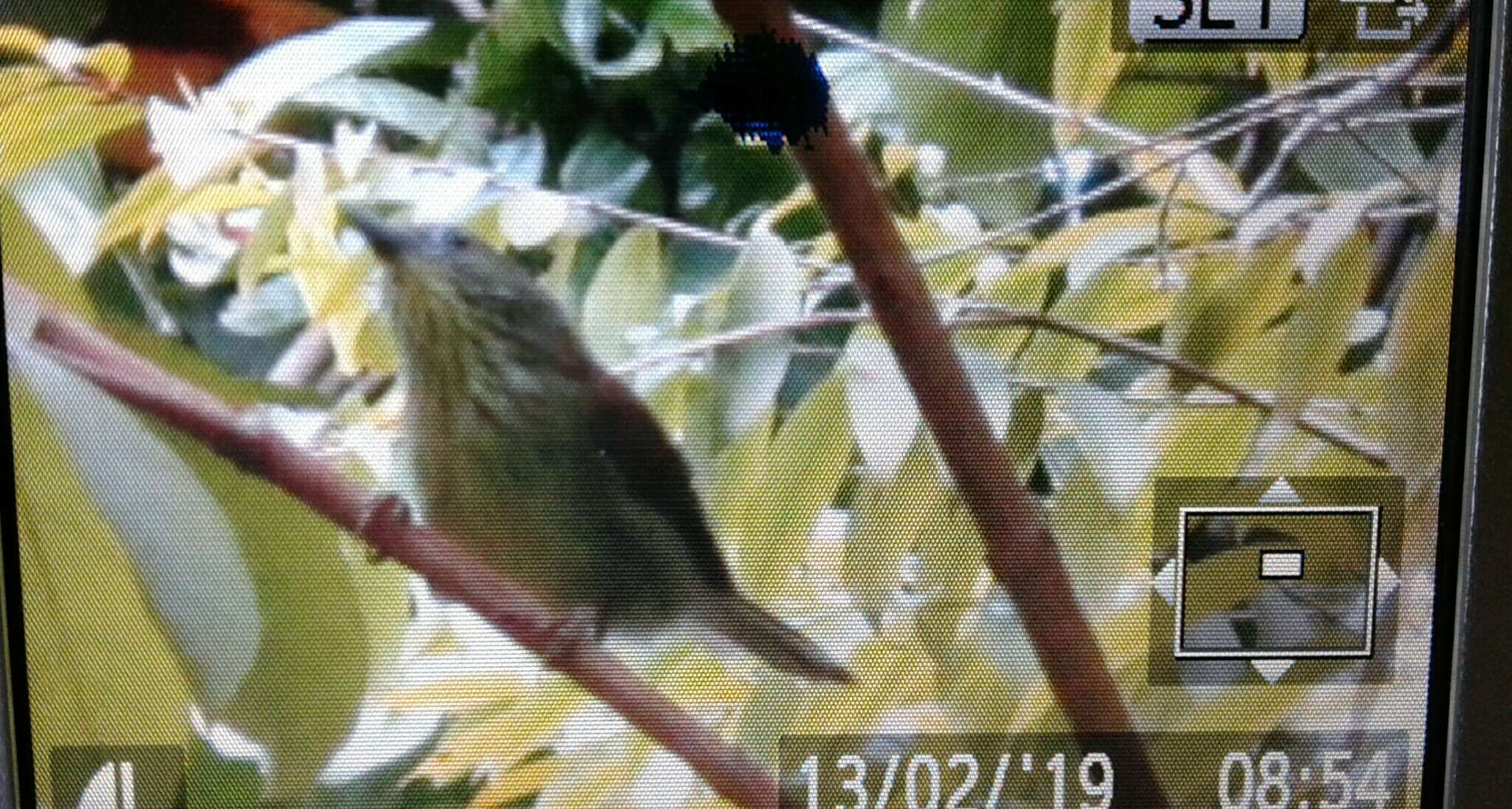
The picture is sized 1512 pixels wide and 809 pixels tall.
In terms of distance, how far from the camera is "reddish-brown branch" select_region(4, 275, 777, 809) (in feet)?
2.78

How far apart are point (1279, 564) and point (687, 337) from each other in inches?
16.4

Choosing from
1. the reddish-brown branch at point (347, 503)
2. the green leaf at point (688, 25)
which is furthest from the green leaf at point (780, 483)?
the green leaf at point (688, 25)

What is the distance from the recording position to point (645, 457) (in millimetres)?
865

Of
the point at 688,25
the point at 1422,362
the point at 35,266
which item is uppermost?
the point at 688,25

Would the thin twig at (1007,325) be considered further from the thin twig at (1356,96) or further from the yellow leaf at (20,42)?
the yellow leaf at (20,42)

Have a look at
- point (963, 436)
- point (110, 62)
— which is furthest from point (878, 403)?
A: point (110, 62)

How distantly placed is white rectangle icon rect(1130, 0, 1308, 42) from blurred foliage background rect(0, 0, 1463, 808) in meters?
→ 0.02

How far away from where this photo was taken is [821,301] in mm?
855

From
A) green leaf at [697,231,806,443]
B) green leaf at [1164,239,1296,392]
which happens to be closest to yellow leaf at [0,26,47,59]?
green leaf at [697,231,806,443]

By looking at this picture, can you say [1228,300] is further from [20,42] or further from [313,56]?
[20,42]

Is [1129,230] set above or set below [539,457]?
above

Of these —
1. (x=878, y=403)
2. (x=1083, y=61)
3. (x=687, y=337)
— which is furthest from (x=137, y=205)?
(x=1083, y=61)

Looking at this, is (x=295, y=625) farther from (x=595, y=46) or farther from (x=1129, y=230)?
Answer: (x=1129, y=230)

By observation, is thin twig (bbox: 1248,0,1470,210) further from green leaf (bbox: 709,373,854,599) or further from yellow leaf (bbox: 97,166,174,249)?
yellow leaf (bbox: 97,166,174,249)
